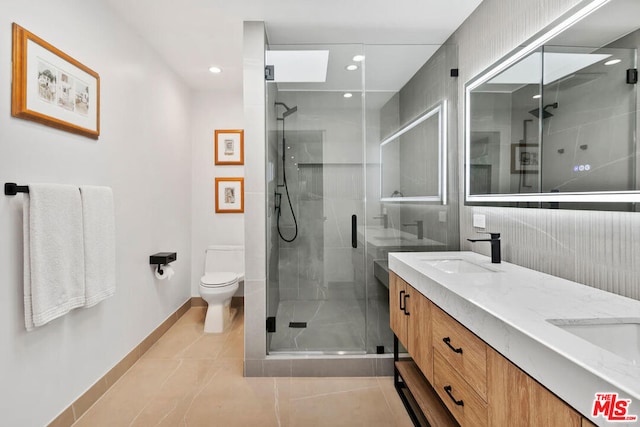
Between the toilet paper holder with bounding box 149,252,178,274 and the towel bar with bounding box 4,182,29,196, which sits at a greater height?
the towel bar with bounding box 4,182,29,196

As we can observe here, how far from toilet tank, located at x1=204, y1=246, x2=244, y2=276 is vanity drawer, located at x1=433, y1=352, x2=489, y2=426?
2.66m

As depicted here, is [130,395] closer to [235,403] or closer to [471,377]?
[235,403]

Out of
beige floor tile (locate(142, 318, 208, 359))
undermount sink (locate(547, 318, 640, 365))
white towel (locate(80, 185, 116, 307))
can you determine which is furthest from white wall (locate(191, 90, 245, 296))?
undermount sink (locate(547, 318, 640, 365))

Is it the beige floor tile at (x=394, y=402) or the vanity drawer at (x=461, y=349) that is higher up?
the vanity drawer at (x=461, y=349)

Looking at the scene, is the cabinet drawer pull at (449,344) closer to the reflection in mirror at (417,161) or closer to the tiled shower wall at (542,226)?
the tiled shower wall at (542,226)

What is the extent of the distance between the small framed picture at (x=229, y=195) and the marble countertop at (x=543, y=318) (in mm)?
2603

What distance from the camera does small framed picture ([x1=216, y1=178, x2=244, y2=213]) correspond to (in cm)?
378

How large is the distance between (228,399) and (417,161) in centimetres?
214

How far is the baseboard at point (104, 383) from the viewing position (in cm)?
175

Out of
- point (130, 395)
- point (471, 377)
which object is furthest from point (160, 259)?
point (471, 377)

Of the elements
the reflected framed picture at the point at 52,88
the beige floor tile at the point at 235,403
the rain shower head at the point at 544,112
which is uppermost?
the reflected framed picture at the point at 52,88

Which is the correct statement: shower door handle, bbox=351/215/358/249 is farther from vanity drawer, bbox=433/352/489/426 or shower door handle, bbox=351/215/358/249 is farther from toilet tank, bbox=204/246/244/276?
toilet tank, bbox=204/246/244/276

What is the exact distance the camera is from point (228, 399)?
2.04 meters
